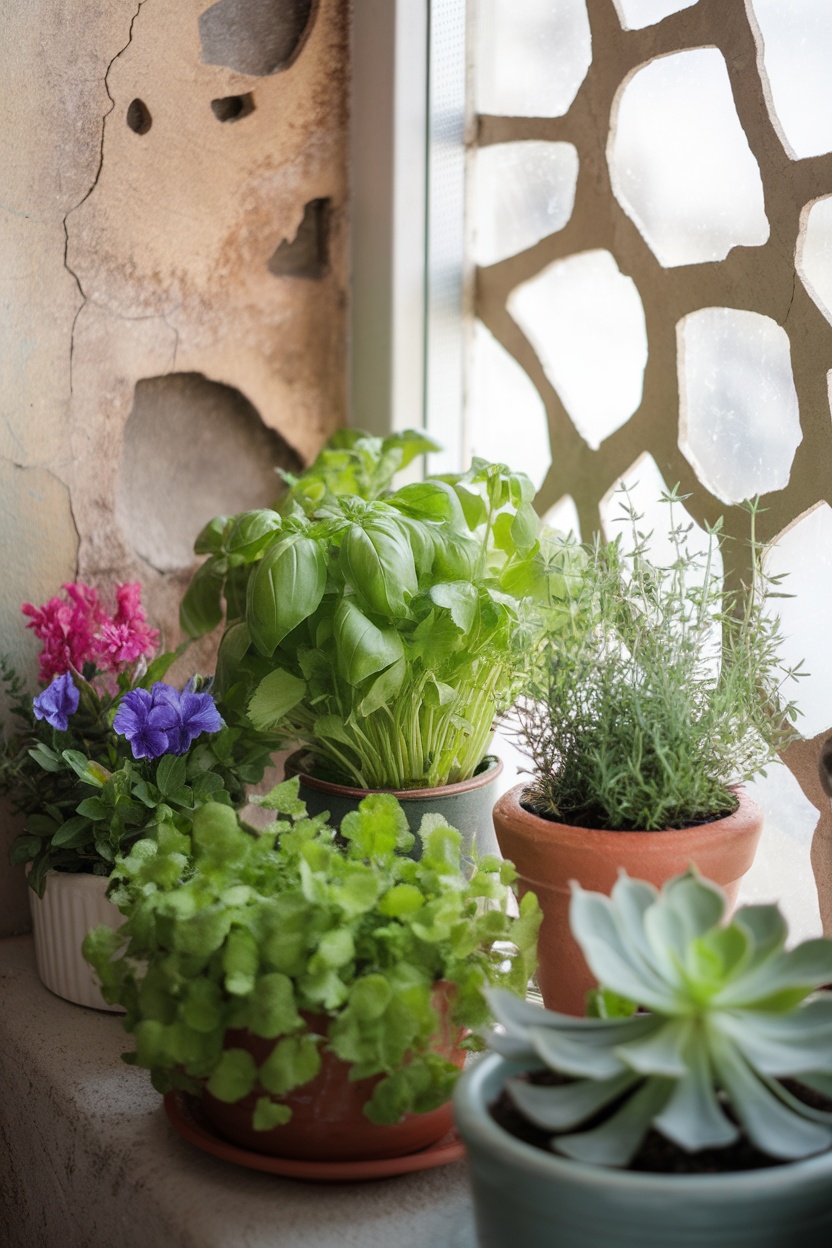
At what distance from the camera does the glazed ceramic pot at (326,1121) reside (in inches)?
29.8

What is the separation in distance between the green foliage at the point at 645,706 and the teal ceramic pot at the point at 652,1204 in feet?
1.17

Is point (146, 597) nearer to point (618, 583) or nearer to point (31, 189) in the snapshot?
point (31, 189)

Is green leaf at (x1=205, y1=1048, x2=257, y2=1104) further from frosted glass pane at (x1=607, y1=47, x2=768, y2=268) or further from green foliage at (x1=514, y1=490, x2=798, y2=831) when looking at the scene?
frosted glass pane at (x1=607, y1=47, x2=768, y2=268)

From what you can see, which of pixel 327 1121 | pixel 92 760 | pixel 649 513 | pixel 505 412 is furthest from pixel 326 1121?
pixel 505 412

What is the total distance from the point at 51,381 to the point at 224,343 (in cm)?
24

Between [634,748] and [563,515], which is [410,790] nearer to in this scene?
[634,748]

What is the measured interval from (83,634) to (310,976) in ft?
1.92

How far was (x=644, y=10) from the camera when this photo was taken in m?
1.22

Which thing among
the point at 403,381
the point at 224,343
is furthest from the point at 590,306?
the point at 224,343

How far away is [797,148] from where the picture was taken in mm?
1084

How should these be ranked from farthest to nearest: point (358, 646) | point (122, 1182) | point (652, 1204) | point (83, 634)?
1. point (83, 634)
2. point (358, 646)
3. point (122, 1182)
4. point (652, 1204)

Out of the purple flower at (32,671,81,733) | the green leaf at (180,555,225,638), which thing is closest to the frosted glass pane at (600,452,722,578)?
the green leaf at (180,555,225,638)

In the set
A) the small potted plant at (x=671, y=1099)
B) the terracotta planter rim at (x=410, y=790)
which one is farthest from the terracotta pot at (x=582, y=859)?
the small potted plant at (x=671, y=1099)

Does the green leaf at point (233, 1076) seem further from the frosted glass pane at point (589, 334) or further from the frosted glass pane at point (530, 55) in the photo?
the frosted glass pane at point (530, 55)
